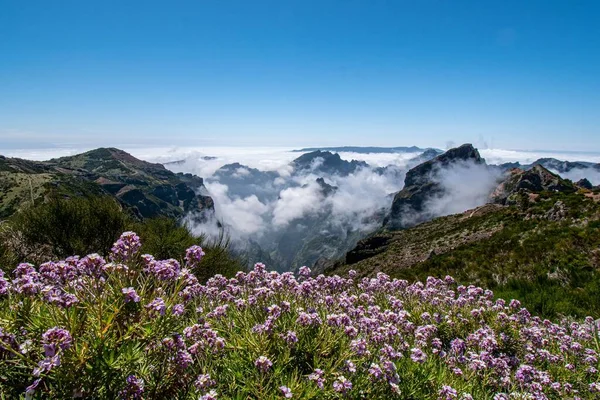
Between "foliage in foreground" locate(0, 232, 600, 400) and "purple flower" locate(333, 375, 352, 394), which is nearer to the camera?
"foliage in foreground" locate(0, 232, 600, 400)

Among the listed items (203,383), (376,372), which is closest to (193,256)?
(203,383)

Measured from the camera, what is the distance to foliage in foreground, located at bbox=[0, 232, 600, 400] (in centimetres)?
398

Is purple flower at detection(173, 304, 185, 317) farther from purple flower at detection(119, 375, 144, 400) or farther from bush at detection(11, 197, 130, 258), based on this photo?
bush at detection(11, 197, 130, 258)

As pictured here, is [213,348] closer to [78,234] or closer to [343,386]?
[343,386]

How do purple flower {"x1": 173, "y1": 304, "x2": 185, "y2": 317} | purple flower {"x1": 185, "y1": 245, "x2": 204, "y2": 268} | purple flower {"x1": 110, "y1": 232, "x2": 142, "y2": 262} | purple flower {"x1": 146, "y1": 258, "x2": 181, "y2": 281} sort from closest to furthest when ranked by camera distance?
purple flower {"x1": 173, "y1": 304, "x2": 185, "y2": 317}
purple flower {"x1": 146, "y1": 258, "x2": 181, "y2": 281}
purple flower {"x1": 110, "y1": 232, "x2": 142, "y2": 262}
purple flower {"x1": 185, "y1": 245, "x2": 204, "y2": 268}

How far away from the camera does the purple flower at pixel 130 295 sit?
4.14m

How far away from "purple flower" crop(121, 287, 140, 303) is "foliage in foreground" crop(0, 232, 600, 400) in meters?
0.02

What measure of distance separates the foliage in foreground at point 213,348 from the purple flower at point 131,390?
Answer: 0.06 ft

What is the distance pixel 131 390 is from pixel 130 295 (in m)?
1.18

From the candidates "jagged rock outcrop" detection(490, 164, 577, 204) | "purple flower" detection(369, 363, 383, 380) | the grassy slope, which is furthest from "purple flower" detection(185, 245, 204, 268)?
"jagged rock outcrop" detection(490, 164, 577, 204)

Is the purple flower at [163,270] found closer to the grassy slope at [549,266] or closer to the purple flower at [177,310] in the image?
the purple flower at [177,310]

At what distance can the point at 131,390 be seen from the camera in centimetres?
407

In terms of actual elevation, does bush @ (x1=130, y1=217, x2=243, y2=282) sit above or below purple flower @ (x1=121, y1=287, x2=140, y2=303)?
below

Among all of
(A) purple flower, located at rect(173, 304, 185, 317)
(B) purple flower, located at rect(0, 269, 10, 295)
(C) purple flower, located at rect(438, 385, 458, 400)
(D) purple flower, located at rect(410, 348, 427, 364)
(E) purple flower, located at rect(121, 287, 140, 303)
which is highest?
(E) purple flower, located at rect(121, 287, 140, 303)
